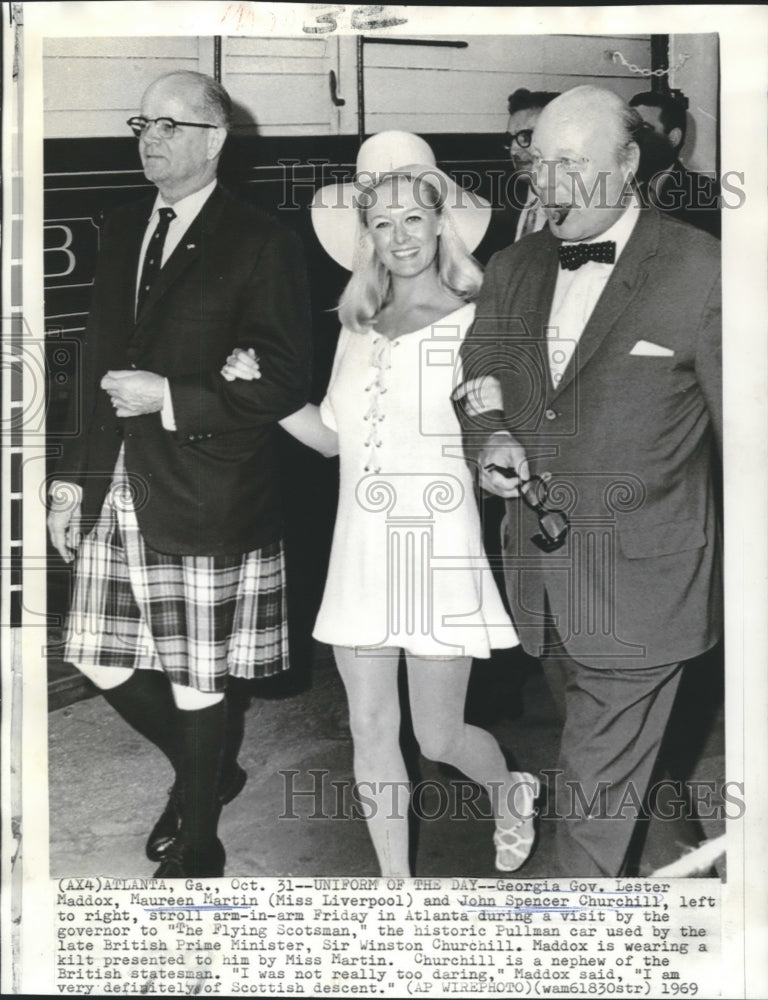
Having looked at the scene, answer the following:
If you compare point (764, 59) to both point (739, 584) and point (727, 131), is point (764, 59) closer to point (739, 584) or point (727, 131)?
point (727, 131)

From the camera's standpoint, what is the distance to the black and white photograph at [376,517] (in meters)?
2.24

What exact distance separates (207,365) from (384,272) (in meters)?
0.44

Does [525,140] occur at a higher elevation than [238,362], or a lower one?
higher

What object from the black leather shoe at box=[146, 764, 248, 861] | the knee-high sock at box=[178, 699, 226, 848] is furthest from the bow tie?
the black leather shoe at box=[146, 764, 248, 861]

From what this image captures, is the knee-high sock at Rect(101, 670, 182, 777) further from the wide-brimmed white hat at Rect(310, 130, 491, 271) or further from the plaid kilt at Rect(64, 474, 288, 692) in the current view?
the wide-brimmed white hat at Rect(310, 130, 491, 271)

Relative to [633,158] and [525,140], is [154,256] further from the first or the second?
[633,158]

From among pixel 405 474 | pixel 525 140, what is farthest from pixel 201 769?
pixel 525 140

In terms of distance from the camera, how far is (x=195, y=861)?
2.34 metres

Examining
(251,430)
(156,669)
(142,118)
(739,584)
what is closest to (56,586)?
(156,669)

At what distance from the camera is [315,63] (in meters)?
2.33

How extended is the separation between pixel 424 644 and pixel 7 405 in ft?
3.64

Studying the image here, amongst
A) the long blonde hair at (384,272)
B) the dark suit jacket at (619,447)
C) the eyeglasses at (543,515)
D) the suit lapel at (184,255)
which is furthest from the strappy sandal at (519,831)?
the suit lapel at (184,255)

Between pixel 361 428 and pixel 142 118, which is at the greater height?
pixel 142 118

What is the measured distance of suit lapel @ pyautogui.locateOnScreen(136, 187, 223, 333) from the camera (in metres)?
2.29
